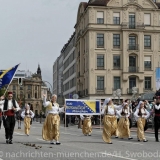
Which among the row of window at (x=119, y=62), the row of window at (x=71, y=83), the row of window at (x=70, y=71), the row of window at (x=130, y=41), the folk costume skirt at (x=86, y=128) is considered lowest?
the folk costume skirt at (x=86, y=128)

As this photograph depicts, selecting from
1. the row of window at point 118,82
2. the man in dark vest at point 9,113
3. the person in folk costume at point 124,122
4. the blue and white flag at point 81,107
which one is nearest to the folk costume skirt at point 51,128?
the man in dark vest at point 9,113

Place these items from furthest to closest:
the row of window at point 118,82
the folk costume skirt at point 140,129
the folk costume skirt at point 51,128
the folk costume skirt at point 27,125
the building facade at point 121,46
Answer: the row of window at point 118,82 < the building facade at point 121,46 < the folk costume skirt at point 27,125 < the folk costume skirt at point 140,129 < the folk costume skirt at point 51,128

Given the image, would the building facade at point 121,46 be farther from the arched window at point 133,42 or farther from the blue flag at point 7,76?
the blue flag at point 7,76

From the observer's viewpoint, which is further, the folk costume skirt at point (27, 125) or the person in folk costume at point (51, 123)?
the folk costume skirt at point (27, 125)

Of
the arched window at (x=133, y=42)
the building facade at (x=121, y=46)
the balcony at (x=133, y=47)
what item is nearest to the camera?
the building facade at (x=121, y=46)

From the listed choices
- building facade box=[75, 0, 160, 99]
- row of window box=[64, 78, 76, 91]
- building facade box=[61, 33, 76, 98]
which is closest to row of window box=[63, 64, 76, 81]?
building facade box=[61, 33, 76, 98]

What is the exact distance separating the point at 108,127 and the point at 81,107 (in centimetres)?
770

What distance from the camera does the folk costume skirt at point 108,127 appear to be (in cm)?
1810

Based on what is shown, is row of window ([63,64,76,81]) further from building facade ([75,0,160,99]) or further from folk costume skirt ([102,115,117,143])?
folk costume skirt ([102,115,117,143])

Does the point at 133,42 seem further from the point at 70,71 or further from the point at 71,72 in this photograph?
the point at 70,71

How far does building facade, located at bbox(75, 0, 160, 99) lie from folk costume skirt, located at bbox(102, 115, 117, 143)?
50.9 metres

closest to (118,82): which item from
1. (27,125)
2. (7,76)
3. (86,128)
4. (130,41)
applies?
(130,41)

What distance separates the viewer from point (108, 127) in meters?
18.2

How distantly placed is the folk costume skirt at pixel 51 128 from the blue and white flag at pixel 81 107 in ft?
26.1
